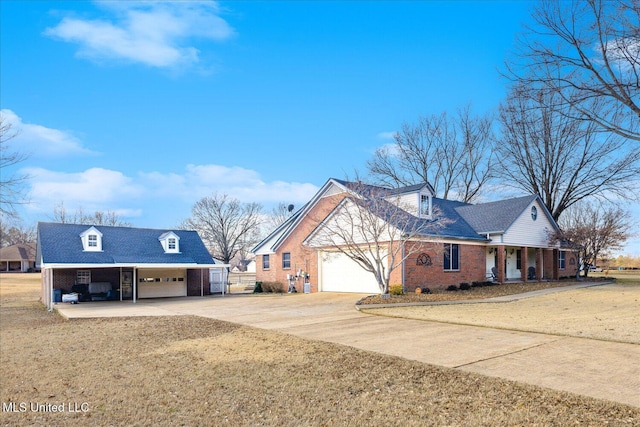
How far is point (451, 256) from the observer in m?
23.8

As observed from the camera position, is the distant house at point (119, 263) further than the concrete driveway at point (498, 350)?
Yes

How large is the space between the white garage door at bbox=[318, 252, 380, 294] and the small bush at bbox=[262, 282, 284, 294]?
3.50 meters

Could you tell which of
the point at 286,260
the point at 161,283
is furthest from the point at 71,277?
the point at 286,260

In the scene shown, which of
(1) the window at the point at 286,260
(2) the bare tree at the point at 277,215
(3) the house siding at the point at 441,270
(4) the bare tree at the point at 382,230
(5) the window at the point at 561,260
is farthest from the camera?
(2) the bare tree at the point at 277,215

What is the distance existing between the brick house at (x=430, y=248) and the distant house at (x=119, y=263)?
533 cm

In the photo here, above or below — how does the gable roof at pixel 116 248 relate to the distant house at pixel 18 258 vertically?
above

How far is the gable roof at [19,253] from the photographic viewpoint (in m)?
62.0

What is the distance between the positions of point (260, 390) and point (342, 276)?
62.2 ft

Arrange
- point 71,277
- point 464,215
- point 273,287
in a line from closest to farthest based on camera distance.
Answer: point 71,277 < point 273,287 < point 464,215

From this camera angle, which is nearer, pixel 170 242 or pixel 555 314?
pixel 555 314

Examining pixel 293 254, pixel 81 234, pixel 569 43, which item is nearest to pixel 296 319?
pixel 569 43

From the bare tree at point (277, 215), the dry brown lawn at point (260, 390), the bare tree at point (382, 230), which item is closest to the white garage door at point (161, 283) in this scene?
the bare tree at point (382, 230)

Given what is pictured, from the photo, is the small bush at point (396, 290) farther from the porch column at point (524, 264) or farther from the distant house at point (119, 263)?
the porch column at point (524, 264)

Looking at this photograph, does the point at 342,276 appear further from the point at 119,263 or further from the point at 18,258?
the point at 18,258
